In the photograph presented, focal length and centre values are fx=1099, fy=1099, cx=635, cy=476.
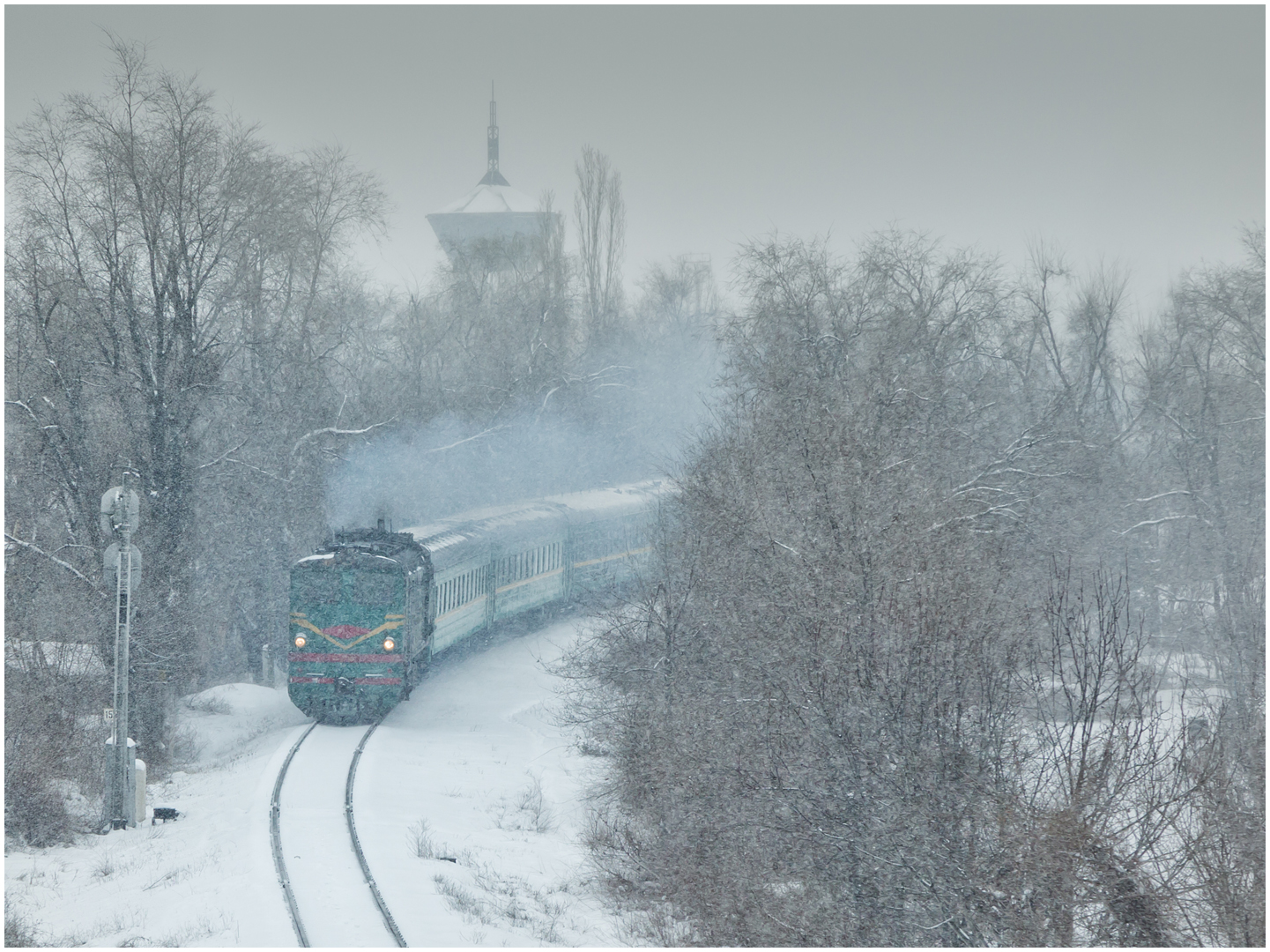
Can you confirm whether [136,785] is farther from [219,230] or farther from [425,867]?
[219,230]

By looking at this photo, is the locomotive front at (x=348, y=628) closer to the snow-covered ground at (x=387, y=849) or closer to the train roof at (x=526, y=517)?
the snow-covered ground at (x=387, y=849)

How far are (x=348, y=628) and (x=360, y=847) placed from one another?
481cm

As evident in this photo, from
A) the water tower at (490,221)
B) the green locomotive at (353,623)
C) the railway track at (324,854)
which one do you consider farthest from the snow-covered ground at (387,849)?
the water tower at (490,221)

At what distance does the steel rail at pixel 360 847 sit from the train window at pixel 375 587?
1885 mm

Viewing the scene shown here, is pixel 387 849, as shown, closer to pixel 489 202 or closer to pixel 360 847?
pixel 360 847

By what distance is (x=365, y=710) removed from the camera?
1583 centimetres

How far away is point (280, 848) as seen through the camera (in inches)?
402

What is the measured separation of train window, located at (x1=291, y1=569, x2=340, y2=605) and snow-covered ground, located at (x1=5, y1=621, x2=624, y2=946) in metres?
1.93

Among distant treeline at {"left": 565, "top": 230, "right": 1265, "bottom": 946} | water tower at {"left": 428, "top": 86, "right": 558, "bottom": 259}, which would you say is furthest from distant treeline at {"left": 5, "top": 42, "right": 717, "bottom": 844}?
distant treeline at {"left": 565, "top": 230, "right": 1265, "bottom": 946}

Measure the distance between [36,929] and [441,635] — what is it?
9031mm

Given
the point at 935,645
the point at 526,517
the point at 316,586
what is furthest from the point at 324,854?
the point at 526,517

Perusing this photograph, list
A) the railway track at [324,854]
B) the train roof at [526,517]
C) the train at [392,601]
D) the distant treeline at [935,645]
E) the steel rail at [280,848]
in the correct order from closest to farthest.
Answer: the distant treeline at [935,645], the steel rail at [280,848], the railway track at [324,854], the train at [392,601], the train roof at [526,517]

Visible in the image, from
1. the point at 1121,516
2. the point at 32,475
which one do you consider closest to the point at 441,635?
the point at 32,475

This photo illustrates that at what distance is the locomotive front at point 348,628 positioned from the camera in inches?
579
